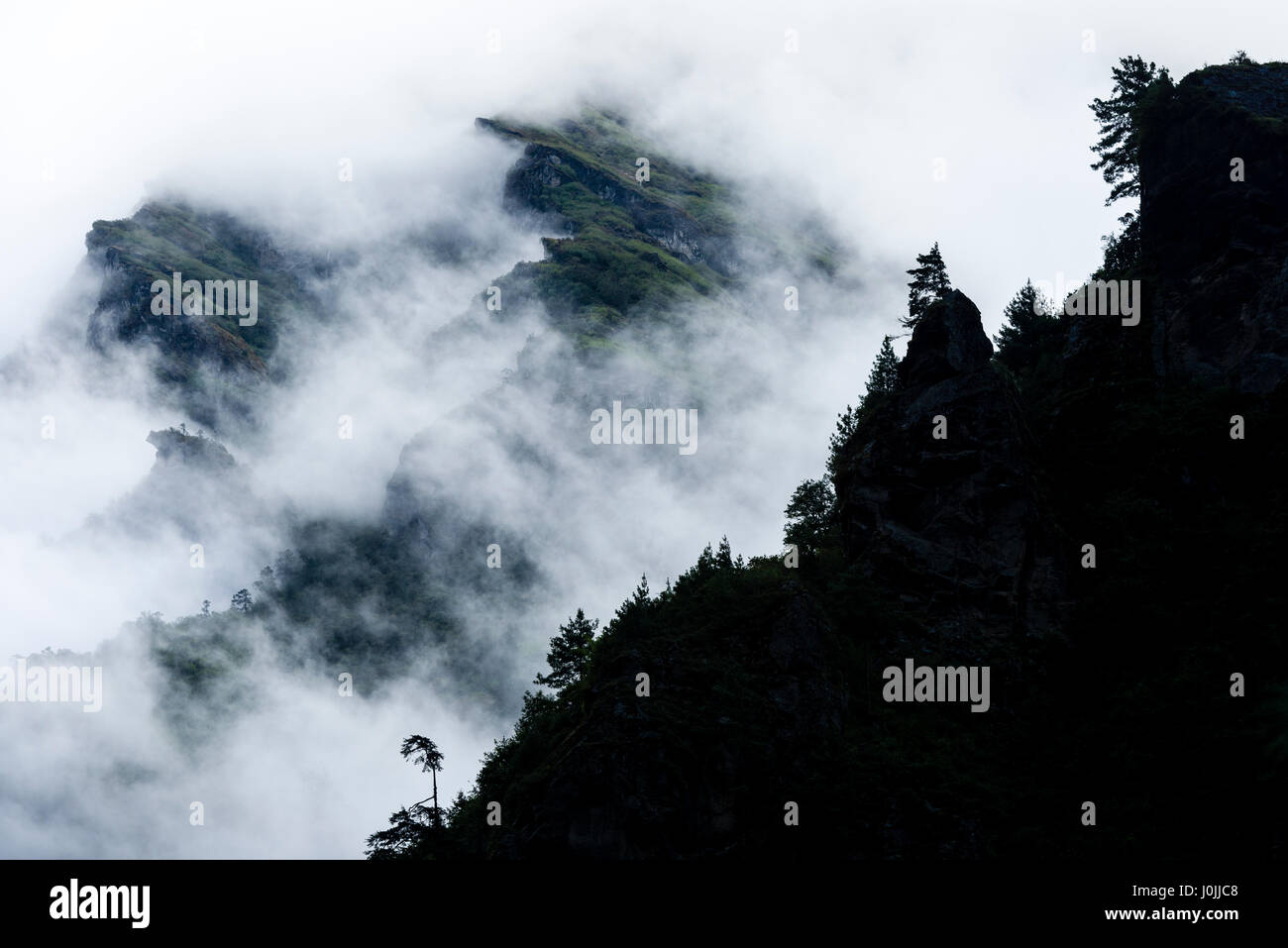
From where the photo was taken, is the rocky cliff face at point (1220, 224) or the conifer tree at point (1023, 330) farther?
the conifer tree at point (1023, 330)

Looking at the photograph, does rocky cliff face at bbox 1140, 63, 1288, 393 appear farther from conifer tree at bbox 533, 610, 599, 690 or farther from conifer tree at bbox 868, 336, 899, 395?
conifer tree at bbox 533, 610, 599, 690

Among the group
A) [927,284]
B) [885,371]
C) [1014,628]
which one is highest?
[927,284]

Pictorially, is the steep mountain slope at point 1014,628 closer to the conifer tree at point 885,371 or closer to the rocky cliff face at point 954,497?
the rocky cliff face at point 954,497

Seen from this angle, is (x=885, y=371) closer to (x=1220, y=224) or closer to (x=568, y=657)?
(x=1220, y=224)

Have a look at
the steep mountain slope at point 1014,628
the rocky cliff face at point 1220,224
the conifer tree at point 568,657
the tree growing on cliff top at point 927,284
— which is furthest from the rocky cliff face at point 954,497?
the conifer tree at point 568,657

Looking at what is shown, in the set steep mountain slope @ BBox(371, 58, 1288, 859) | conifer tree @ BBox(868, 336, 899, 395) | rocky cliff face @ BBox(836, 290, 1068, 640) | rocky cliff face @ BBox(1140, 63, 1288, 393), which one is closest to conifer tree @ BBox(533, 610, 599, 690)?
steep mountain slope @ BBox(371, 58, 1288, 859)

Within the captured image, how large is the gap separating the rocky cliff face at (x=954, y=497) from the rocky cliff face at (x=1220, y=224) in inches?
461

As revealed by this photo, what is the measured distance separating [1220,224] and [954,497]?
974 inches

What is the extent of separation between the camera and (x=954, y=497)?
57781 millimetres

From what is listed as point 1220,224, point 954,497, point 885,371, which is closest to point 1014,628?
point 954,497

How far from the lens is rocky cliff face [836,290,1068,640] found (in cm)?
5531

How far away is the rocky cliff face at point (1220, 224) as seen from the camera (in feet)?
200
